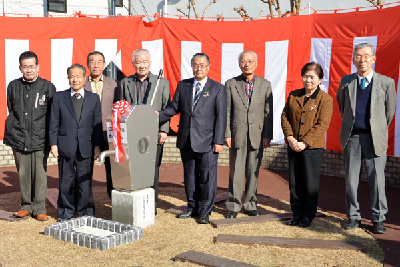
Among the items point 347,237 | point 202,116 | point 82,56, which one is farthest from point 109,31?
point 347,237

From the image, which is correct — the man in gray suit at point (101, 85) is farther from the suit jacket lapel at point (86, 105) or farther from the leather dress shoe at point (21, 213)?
the leather dress shoe at point (21, 213)

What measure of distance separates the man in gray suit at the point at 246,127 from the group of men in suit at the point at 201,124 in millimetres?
11

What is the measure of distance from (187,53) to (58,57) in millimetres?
2378

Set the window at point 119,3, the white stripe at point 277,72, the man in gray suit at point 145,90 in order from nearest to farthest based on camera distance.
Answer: the man in gray suit at point 145,90 → the white stripe at point 277,72 → the window at point 119,3

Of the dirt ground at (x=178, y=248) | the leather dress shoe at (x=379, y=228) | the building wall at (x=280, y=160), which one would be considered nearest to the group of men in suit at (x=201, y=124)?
the leather dress shoe at (x=379, y=228)

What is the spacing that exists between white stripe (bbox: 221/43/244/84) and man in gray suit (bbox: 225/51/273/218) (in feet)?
9.57

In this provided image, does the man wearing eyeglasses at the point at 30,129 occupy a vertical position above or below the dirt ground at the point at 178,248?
above

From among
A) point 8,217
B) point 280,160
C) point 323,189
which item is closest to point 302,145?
point 323,189

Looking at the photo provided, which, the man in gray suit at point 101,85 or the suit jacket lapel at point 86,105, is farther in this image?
the man in gray suit at point 101,85

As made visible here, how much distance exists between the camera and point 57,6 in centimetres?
Result: 1159

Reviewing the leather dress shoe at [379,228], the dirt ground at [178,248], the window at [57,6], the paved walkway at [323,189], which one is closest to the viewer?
the dirt ground at [178,248]

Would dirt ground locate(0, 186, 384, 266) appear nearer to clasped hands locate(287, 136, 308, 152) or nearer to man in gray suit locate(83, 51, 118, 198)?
clasped hands locate(287, 136, 308, 152)

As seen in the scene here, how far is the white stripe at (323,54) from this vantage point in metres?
6.62

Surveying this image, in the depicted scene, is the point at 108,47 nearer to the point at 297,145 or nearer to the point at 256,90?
the point at 256,90
